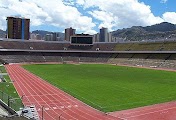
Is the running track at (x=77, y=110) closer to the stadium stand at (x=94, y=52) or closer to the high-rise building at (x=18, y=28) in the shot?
the stadium stand at (x=94, y=52)

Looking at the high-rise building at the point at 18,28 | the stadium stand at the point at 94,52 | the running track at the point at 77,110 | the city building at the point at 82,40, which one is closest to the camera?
Answer: the running track at the point at 77,110

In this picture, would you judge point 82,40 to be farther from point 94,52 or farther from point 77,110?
point 77,110

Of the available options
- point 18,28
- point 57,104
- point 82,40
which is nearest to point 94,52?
point 82,40

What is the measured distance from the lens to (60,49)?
8956 cm

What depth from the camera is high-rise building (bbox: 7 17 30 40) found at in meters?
157

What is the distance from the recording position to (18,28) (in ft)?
523

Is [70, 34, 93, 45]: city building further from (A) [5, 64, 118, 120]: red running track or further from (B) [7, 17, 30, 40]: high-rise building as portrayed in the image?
(B) [7, 17, 30, 40]: high-rise building

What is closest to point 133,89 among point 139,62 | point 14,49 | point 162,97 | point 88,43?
point 162,97

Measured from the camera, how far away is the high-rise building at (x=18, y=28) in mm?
156762

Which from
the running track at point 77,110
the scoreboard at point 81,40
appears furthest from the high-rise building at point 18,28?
the running track at point 77,110

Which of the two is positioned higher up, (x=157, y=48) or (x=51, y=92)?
(x=157, y=48)

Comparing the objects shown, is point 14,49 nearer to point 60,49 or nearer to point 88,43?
point 60,49

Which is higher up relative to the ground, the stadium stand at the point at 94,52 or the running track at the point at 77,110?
the stadium stand at the point at 94,52

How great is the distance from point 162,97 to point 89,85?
9.71m
